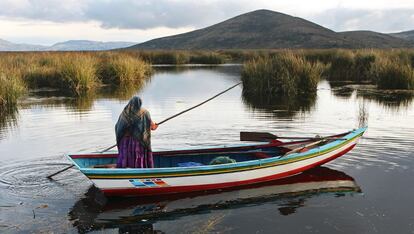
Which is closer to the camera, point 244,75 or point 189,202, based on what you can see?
point 189,202

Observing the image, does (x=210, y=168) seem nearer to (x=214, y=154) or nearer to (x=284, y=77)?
(x=214, y=154)

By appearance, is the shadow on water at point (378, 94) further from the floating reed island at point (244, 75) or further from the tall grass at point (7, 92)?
the tall grass at point (7, 92)

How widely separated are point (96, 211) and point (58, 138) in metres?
5.67

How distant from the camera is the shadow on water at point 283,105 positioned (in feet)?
55.0

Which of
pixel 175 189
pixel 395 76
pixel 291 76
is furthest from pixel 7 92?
pixel 395 76

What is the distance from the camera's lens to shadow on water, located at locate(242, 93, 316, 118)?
16.8 m

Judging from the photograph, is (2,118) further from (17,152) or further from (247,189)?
(247,189)

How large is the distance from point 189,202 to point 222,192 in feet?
2.48

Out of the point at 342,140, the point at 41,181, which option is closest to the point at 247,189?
the point at 342,140

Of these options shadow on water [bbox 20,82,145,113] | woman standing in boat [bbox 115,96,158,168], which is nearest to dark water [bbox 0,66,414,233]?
woman standing in boat [bbox 115,96,158,168]

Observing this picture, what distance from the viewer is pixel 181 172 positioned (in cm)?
782

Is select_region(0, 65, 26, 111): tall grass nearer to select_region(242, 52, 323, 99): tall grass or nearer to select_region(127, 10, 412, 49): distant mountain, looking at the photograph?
select_region(242, 52, 323, 99): tall grass

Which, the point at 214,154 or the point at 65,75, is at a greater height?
the point at 65,75

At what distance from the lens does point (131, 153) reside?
796cm
